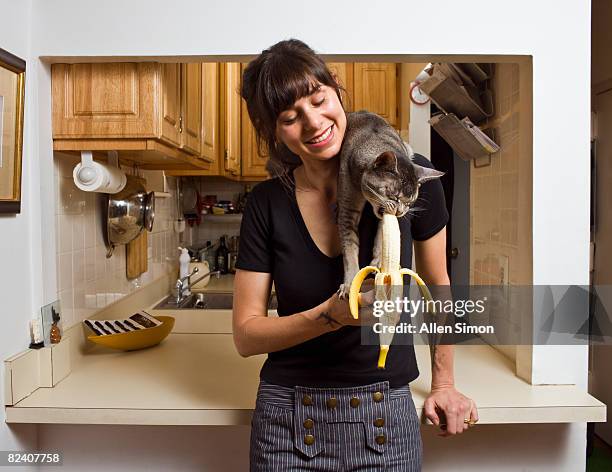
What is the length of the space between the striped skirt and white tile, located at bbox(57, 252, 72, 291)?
2.59 ft

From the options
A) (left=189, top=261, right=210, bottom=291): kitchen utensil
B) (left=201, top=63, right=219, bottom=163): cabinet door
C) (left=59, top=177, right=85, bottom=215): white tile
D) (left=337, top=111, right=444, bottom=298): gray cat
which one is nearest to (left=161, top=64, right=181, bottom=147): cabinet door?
(left=59, top=177, right=85, bottom=215): white tile

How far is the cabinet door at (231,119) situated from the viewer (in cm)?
318

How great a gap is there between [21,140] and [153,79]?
0.37 meters

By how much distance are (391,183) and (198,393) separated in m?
0.89

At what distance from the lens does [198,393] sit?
4.89ft

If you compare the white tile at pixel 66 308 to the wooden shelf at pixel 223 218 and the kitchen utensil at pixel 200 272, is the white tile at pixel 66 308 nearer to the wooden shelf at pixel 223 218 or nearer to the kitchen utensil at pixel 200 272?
the kitchen utensil at pixel 200 272

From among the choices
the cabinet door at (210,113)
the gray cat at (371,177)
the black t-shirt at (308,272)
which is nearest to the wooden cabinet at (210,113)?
the cabinet door at (210,113)

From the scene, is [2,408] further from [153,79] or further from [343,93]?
[343,93]

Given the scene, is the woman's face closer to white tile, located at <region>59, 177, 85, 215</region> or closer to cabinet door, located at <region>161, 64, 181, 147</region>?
cabinet door, located at <region>161, 64, 181, 147</region>

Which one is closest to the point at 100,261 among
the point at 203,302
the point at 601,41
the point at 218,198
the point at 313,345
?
the point at 203,302

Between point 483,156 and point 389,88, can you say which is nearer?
point 483,156

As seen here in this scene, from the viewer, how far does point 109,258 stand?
2094 millimetres

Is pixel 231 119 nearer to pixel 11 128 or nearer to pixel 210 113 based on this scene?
pixel 210 113

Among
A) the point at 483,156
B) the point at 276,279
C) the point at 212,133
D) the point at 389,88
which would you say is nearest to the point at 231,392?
the point at 276,279
